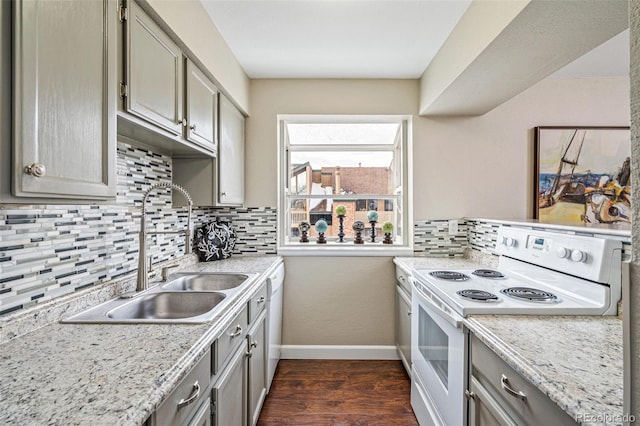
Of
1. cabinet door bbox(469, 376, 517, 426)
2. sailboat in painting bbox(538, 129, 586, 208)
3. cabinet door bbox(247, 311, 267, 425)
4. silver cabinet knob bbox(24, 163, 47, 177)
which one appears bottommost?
cabinet door bbox(247, 311, 267, 425)

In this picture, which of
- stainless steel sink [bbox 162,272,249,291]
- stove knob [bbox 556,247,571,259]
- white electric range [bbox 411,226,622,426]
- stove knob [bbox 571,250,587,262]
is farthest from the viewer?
stainless steel sink [bbox 162,272,249,291]

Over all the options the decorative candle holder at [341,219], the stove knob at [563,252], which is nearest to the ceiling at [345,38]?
the decorative candle holder at [341,219]

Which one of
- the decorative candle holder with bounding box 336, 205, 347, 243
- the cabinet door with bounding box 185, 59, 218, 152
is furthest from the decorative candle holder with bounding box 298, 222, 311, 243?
the cabinet door with bounding box 185, 59, 218, 152

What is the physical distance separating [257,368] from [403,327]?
1.15m

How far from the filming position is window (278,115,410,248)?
3.03 meters

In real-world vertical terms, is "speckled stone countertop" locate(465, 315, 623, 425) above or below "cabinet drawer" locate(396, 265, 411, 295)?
above

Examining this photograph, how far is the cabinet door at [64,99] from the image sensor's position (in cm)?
72

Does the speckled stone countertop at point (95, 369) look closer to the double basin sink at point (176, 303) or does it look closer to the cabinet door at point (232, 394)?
the double basin sink at point (176, 303)

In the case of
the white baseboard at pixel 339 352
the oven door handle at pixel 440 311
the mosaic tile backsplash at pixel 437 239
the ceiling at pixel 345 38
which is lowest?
the white baseboard at pixel 339 352

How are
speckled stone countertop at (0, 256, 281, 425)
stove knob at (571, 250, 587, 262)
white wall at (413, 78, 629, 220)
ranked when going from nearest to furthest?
speckled stone countertop at (0, 256, 281, 425), stove knob at (571, 250, 587, 262), white wall at (413, 78, 629, 220)

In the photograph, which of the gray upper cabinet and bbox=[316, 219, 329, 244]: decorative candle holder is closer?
the gray upper cabinet

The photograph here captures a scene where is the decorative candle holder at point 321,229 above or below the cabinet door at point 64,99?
below

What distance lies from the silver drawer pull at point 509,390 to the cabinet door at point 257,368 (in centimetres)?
112

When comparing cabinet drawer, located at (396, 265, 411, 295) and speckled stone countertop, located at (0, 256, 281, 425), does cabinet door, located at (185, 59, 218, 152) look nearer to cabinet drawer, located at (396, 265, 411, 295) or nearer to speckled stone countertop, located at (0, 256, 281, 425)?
speckled stone countertop, located at (0, 256, 281, 425)
